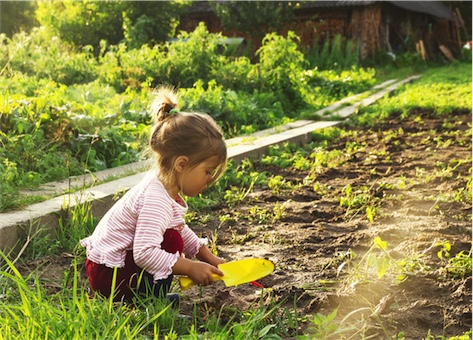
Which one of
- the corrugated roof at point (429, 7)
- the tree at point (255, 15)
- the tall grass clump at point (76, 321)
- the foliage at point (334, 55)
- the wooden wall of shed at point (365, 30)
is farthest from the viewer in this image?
the corrugated roof at point (429, 7)

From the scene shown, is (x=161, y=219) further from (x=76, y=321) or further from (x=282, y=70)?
(x=282, y=70)

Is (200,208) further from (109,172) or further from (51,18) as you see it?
(51,18)

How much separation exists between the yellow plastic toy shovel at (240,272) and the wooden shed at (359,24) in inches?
733

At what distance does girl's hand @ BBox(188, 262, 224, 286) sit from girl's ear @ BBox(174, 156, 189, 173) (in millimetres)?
428

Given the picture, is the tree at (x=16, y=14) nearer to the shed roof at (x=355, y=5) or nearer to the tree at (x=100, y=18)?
the shed roof at (x=355, y=5)

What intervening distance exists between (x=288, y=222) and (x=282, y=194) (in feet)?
2.61

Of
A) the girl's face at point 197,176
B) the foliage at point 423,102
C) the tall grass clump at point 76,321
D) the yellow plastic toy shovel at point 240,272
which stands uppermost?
the girl's face at point 197,176

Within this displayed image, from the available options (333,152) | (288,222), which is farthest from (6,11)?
(288,222)

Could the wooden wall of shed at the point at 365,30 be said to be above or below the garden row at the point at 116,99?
below

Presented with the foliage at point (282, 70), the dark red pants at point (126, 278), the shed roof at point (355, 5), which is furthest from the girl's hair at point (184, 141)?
the shed roof at point (355, 5)

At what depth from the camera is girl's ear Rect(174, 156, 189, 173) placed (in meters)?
3.08

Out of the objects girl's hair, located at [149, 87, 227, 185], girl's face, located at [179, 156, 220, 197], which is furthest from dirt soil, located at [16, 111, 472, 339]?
girl's hair, located at [149, 87, 227, 185]

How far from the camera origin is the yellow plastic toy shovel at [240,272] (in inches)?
118

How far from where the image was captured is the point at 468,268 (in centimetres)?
343
